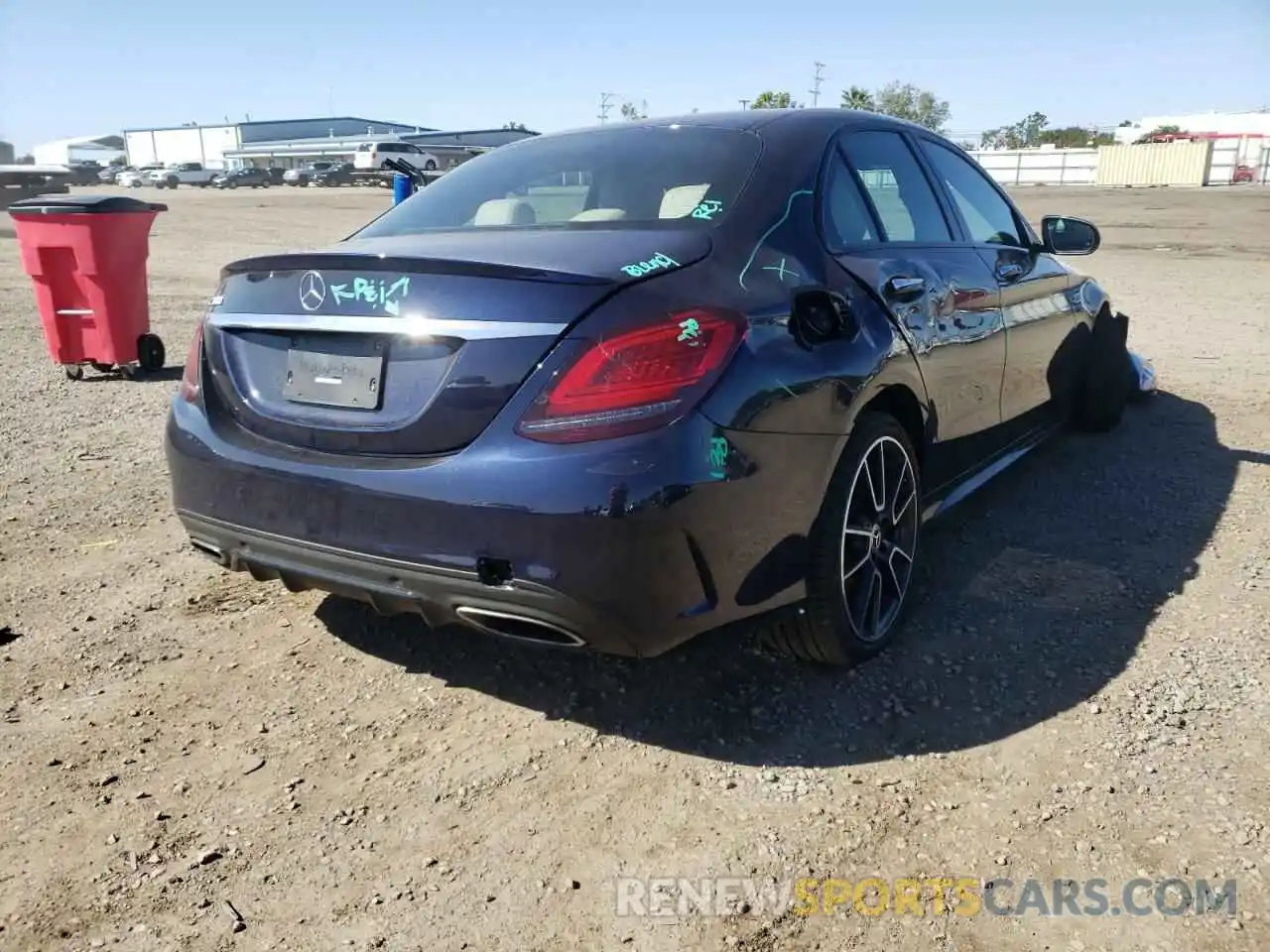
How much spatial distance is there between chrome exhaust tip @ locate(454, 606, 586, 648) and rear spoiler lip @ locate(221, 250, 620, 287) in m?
0.77

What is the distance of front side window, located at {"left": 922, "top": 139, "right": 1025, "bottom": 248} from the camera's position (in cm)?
407

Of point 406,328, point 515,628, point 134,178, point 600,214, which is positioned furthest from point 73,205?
point 134,178

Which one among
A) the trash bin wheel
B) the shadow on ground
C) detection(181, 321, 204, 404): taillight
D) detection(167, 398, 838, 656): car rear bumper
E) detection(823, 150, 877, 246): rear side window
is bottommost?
the shadow on ground

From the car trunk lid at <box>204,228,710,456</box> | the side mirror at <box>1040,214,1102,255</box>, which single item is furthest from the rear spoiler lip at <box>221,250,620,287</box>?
the side mirror at <box>1040,214,1102,255</box>

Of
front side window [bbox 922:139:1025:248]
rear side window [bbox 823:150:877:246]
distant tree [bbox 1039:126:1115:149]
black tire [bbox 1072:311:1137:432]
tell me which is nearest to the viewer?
rear side window [bbox 823:150:877:246]

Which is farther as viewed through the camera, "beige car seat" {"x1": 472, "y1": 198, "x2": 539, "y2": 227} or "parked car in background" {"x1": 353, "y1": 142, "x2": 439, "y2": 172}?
"parked car in background" {"x1": 353, "y1": 142, "x2": 439, "y2": 172}

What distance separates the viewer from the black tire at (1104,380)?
5.43m

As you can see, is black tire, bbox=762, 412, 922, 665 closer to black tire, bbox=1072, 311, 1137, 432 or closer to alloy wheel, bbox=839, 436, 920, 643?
alloy wheel, bbox=839, 436, 920, 643

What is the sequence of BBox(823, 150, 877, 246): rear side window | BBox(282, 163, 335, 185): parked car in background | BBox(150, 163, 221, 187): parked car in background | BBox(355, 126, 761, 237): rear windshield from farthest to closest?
1. BBox(150, 163, 221, 187): parked car in background
2. BBox(282, 163, 335, 185): parked car in background
3. BBox(823, 150, 877, 246): rear side window
4. BBox(355, 126, 761, 237): rear windshield

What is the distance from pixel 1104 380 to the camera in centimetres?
554

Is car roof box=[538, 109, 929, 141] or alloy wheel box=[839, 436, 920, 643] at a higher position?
car roof box=[538, 109, 929, 141]

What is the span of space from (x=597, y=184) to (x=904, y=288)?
38.8 inches

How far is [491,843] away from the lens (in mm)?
2338

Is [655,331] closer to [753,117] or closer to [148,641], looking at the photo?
[753,117]
